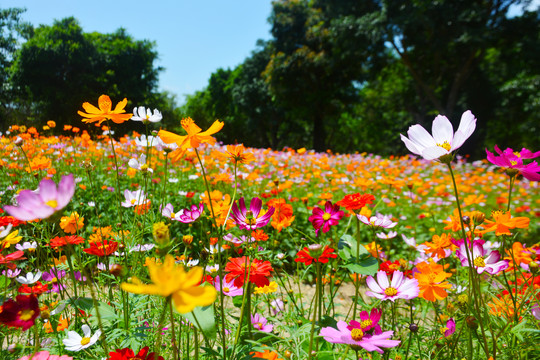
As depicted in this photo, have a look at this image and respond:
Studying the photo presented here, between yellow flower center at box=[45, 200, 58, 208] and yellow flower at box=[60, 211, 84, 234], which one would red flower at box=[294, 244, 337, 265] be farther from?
yellow flower at box=[60, 211, 84, 234]

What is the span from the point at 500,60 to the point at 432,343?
14762mm

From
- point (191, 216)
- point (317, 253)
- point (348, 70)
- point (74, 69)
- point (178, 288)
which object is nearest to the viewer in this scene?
point (178, 288)

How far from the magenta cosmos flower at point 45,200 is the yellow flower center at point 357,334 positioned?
569 millimetres

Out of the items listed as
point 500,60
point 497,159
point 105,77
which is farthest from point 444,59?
point 105,77

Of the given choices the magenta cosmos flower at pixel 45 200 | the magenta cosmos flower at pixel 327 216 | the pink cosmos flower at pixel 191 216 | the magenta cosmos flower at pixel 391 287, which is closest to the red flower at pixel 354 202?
the magenta cosmos flower at pixel 327 216

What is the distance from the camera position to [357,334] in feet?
1.96

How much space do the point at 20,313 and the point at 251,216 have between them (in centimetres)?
49

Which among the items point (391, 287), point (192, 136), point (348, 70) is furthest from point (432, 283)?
point (348, 70)

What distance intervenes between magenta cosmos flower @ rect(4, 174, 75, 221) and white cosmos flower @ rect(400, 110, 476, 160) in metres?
0.57

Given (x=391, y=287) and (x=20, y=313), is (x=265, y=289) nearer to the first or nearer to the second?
(x=391, y=287)

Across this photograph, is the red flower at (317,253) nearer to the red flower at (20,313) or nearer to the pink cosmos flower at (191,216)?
the pink cosmos flower at (191,216)

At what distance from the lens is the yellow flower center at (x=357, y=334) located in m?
0.60

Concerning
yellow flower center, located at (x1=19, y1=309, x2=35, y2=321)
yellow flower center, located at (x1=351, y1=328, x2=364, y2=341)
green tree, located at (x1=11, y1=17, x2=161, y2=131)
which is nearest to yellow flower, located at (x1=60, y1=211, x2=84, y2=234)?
yellow flower center, located at (x1=19, y1=309, x2=35, y2=321)

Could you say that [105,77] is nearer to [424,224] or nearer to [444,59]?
[444,59]
